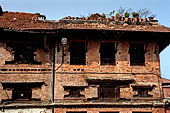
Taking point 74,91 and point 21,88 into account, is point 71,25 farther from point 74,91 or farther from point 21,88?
point 21,88

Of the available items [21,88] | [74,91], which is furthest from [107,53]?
[21,88]

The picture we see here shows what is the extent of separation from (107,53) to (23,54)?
5422 mm

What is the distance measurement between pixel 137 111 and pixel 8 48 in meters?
8.90

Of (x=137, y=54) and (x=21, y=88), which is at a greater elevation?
(x=137, y=54)

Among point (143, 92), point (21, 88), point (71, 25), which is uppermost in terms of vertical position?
point (71, 25)

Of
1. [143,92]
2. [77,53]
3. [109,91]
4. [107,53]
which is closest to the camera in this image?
[109,91]

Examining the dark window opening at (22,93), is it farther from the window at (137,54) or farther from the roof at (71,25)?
the window at (137,54)

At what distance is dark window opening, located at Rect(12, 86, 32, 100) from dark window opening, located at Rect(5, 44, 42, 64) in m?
1.67

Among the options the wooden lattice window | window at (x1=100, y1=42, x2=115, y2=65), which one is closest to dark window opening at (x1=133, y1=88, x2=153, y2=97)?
the wooden lattice window

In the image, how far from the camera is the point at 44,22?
14.7 metres

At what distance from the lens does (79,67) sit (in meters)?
13.8

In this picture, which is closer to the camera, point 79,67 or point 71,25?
point 79,67

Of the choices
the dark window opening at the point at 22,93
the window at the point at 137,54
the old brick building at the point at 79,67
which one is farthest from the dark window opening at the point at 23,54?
the window at the point at 137,54

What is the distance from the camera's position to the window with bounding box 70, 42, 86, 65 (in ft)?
45.6
